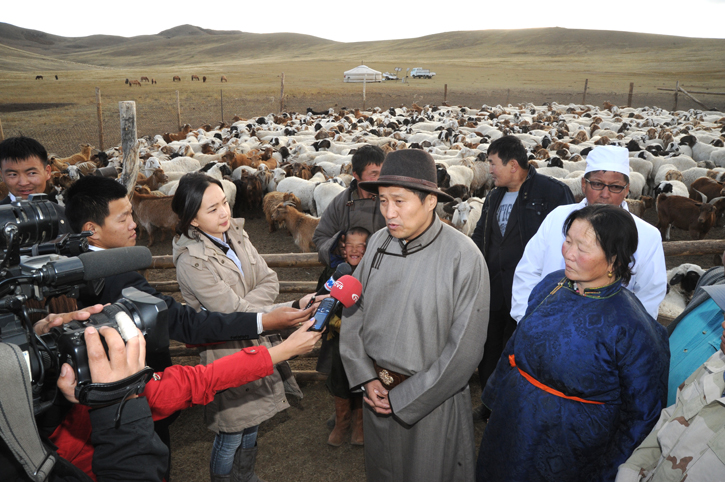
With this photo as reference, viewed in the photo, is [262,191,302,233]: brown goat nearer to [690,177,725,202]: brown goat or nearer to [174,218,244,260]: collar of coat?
[174,218,244,260]: collar of coat

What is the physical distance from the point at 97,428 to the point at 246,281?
175 centimetres

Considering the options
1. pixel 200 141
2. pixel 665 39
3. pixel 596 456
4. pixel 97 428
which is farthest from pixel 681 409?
pixel 665 39

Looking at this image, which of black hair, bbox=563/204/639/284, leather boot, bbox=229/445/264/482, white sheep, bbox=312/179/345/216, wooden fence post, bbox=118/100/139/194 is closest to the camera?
black hair, bbox=563/204/639/284

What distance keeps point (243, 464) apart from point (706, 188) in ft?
41.2

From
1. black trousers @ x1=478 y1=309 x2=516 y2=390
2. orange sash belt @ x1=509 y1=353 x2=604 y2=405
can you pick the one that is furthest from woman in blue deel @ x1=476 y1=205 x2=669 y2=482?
black trousers @ x1=478 y1=309 x2=516 y2=390

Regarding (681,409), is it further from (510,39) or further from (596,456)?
(510,39)

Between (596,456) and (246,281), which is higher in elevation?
(246,281)

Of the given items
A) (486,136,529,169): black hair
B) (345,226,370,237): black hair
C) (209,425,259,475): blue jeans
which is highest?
(486,136,529,169): black hair

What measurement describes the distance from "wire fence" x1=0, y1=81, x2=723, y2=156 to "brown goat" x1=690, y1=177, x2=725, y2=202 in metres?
19.8

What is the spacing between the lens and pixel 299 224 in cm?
902

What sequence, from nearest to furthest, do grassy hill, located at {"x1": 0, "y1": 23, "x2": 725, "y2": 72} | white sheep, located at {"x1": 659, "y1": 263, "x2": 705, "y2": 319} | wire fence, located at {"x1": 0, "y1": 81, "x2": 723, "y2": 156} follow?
1. white sheep, located at {"x1": 659, "y1": 263, "x2": 705, "y2": 319}
2. wire fence, located at {"x1": 0, "y1": 81, "x2": 723, "y2": 156}
3. grassy hill, located at {"x1": 0, "y1": 23, "x2": 725, "y2": 72}

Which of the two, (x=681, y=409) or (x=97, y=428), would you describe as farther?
(x=681, y=409)

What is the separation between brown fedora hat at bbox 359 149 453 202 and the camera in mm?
2430

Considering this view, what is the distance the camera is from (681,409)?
1964mm
